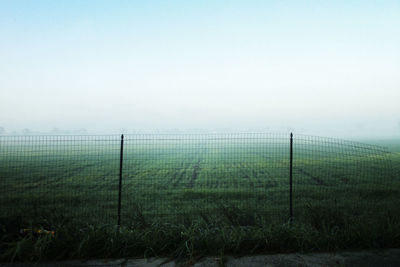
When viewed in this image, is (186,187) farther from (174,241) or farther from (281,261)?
(281,261)

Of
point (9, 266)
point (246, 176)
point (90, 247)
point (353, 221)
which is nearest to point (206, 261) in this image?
point (90, 247)

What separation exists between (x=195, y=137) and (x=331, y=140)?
312 centimetres

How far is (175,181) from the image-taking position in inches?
396

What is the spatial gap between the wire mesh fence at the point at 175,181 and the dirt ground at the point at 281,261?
1.33 metres

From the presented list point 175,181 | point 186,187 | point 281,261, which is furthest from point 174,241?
point 175,181

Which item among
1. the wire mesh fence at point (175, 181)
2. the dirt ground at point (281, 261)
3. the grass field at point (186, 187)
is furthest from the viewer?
the wire mesh fence at point (175, 181)

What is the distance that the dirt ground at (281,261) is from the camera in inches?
127

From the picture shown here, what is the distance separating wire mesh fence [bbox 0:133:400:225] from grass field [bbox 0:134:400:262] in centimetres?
3

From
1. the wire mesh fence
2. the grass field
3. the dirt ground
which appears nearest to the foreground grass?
the dirt ground

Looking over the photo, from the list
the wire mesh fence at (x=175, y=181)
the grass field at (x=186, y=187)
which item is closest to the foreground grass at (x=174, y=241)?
the grass field at (x=186, y=187)

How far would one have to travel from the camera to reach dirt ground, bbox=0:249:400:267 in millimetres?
3232

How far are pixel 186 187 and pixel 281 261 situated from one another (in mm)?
6002

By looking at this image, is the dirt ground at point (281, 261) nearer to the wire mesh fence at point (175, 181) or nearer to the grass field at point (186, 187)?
the grass field at point (186, 187)

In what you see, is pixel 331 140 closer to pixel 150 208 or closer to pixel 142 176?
pixel 150 208
